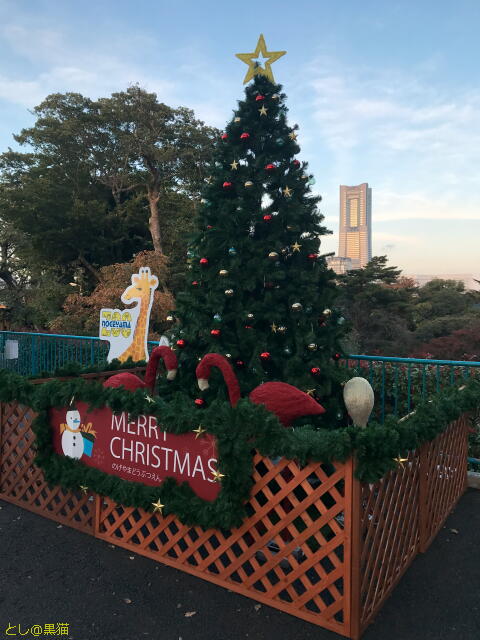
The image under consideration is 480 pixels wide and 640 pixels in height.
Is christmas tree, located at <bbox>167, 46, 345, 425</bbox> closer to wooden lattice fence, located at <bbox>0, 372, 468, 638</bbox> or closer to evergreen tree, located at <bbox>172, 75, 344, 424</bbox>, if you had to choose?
evergreen tree, located at <bbox>172, 75, 344, 424</bbox>

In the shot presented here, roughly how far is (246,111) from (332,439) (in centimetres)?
373

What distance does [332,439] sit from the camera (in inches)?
102

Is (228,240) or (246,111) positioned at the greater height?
(246,111)

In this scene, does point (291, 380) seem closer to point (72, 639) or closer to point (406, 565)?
point (406, 565)

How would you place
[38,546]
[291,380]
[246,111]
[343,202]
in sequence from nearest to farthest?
[38,546]
[291,380]
[246,111]
[343,202]

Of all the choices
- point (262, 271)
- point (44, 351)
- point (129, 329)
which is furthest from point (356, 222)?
point (262, 271)

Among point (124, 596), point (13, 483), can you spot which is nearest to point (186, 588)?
point (124, 596)

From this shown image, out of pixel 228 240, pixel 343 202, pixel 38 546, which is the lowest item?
pixel 38 546

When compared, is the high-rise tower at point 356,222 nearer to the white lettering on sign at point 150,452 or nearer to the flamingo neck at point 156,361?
the flamingo neck at point 156,361

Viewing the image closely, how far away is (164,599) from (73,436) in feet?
5.08

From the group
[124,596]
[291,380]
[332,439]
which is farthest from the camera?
[291,380]

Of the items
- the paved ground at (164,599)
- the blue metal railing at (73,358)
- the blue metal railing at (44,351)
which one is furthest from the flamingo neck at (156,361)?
the blue metal railing at (44,351)

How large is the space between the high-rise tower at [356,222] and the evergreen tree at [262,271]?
144981mm

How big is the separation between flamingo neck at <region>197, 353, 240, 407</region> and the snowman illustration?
1113 mm
